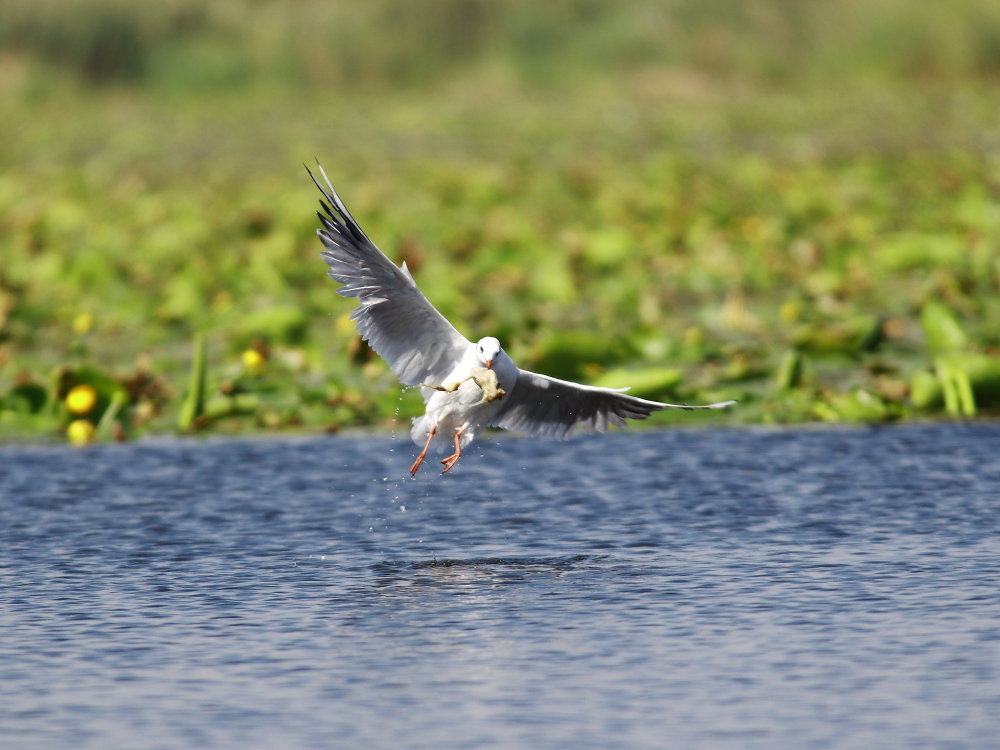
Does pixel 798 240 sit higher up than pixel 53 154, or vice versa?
pixel 53 154

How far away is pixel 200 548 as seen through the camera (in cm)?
869

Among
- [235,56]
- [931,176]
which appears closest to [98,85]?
[235,56]

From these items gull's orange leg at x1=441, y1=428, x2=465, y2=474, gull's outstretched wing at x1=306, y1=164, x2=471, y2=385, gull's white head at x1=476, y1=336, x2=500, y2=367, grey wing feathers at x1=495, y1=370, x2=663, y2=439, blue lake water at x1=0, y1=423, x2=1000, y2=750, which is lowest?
blue lake water at x1=0, y1=423, x2=1000, y2=750

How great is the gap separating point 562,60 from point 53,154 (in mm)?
15888

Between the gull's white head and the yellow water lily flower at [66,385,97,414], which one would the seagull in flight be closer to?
the gull's white head

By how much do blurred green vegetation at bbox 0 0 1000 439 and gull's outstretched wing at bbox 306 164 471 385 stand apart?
2467 millimetres

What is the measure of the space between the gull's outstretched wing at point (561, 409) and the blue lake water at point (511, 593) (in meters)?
0.49

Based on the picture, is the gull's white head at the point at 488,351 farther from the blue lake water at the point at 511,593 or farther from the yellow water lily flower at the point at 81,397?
the yellow water lily flower at the point at 81,397

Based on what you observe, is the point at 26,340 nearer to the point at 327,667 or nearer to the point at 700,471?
the point at 700,471

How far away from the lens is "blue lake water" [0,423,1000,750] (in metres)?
5.92

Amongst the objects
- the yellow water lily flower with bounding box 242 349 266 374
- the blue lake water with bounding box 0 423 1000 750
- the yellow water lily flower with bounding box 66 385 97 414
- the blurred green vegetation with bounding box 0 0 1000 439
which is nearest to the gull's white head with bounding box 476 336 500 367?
the blue lake water with bounding box 0 423 1000 750

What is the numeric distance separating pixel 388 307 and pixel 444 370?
0.53m

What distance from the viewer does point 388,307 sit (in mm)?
8453

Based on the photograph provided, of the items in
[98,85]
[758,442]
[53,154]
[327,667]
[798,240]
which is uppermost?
[98,85]
